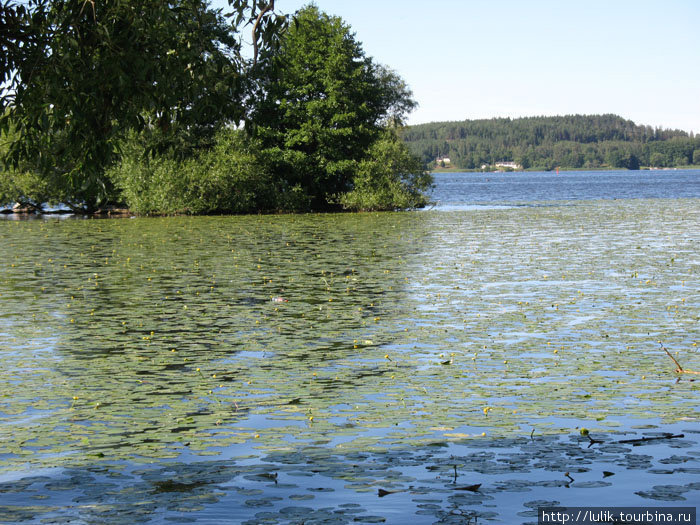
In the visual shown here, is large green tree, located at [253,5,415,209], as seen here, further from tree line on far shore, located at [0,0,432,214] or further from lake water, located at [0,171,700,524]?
lake water, located at [0,171,700,524]

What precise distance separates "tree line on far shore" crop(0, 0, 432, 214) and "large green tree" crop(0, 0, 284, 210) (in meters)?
0.01

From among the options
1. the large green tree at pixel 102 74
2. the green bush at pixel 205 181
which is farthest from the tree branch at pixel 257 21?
the green bush at pixel 205 181

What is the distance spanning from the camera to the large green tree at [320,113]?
170ft

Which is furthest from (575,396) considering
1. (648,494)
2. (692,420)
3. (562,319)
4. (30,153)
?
(30,153)

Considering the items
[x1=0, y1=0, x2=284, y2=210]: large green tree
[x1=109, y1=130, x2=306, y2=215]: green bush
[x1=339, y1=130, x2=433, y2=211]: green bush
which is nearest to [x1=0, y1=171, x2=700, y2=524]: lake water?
[x1=0, y1=0, x2=284, y2=210]: large green tree

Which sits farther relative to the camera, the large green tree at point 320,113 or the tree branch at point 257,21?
the large green tree at point 320,113

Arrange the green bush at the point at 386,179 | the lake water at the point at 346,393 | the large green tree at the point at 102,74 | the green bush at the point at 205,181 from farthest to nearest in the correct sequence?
the green bush at the point at 386,179, the green bush at the point at 205,181, the large green tree at the point at 102,74, the lake water at the point at 346,393

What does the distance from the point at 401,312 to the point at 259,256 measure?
1092cm

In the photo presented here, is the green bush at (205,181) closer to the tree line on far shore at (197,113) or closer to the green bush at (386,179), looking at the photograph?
A: the tree line on far shore at (197,113)

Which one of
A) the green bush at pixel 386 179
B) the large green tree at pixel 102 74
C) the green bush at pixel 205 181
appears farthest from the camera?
the green bush at pixel 386 179

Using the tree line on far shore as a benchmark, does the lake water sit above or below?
below

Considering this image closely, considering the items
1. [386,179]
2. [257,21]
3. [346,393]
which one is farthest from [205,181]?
[257,21]

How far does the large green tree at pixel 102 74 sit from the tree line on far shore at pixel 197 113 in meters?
0.01

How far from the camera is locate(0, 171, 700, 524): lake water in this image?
5.86 metres
